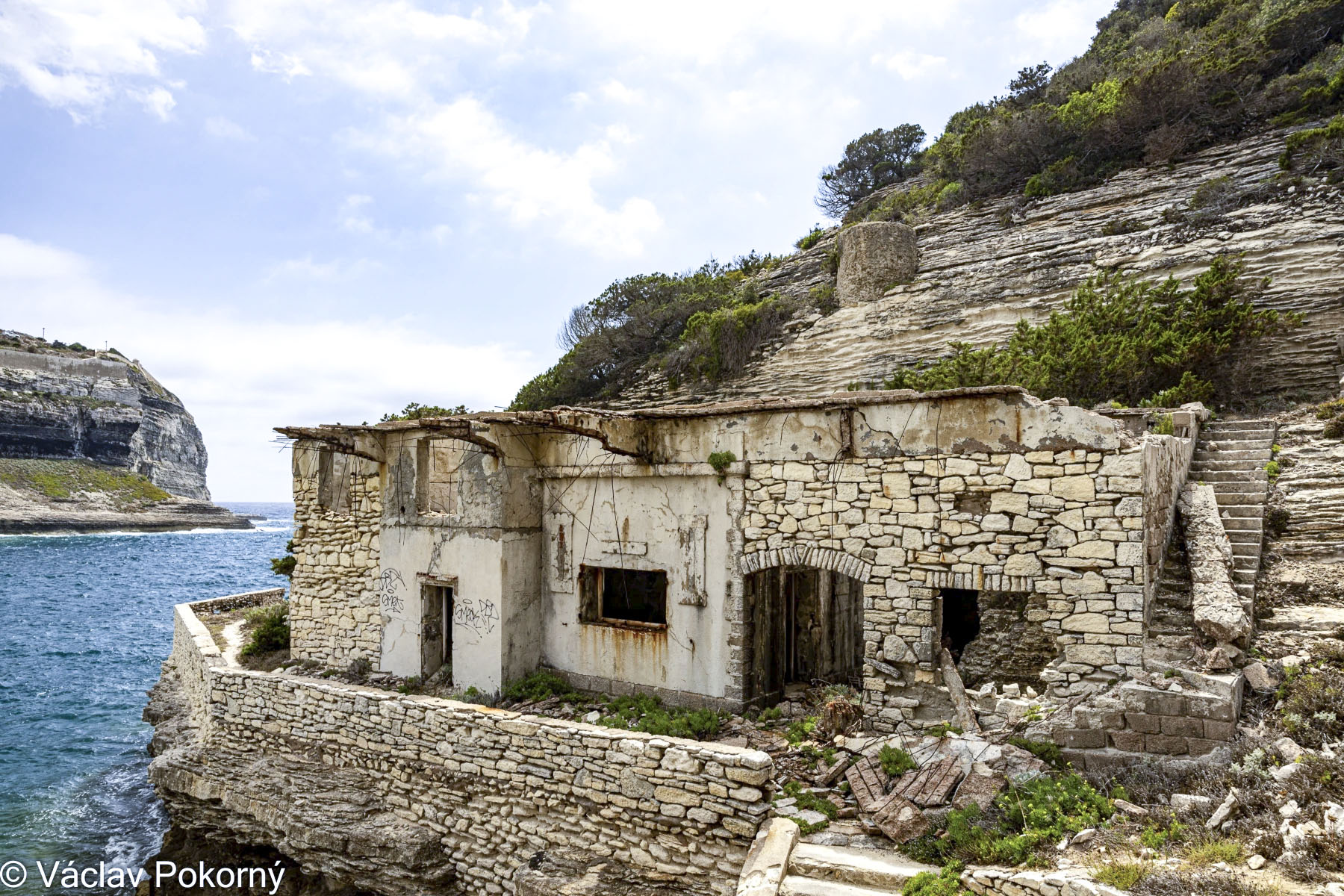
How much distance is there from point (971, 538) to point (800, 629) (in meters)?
4.06

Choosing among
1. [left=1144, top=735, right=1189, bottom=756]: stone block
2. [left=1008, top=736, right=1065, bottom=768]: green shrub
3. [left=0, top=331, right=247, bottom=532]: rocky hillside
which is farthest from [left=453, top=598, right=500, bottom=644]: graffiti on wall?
[left=0, top=331, right=247, bottom=532]: rocky hillside

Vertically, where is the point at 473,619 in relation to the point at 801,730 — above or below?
above

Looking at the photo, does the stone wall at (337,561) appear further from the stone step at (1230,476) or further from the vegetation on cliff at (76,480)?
the vegetation on cliff at (76,480)

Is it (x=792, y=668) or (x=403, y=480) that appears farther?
(x=403, y=480)

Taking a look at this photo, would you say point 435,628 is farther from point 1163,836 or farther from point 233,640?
point 1163,836

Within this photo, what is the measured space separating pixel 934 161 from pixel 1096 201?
39.8 ft

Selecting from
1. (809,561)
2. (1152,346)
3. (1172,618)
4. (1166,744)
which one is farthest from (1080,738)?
(1152,346)

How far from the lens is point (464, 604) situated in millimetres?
11500

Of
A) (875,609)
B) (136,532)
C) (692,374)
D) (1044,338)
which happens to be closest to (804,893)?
(875,609)

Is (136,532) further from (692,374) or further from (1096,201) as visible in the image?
Result: (1096,201)

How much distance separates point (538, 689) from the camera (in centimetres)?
1090

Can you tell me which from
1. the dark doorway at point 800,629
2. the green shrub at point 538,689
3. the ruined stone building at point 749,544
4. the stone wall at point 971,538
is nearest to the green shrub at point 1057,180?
the ruined stone building at point 749,544

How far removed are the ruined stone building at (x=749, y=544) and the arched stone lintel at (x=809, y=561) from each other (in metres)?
0.02

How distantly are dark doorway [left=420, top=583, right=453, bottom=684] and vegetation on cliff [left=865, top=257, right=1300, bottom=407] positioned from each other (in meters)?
11.9
